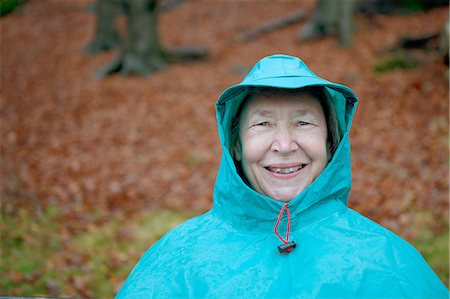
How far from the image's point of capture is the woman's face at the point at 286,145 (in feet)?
8.30

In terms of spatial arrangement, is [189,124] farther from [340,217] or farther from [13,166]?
[340,217]

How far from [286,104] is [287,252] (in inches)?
29.4

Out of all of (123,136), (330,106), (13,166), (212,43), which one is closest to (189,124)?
(123,136)

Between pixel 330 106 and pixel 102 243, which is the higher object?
pixel 330 106

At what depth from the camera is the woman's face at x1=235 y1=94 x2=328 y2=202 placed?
253 cm

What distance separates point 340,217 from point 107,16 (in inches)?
615

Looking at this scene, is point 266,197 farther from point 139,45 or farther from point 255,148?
point 139,45

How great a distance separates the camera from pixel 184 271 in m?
2.52

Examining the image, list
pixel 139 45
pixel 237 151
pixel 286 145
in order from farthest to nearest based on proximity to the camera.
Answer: pixel 139 45 → pixel 237 151 → pixel 286 145

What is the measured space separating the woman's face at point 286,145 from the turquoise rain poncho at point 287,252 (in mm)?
98

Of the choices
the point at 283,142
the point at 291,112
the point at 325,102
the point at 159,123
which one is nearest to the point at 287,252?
the point at 283,142

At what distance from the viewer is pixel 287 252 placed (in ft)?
7.82

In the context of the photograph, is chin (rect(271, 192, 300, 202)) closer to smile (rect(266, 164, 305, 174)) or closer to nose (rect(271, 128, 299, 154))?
smile (rect(266, 164, 305, 174))

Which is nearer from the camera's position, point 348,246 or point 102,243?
point 348,246
